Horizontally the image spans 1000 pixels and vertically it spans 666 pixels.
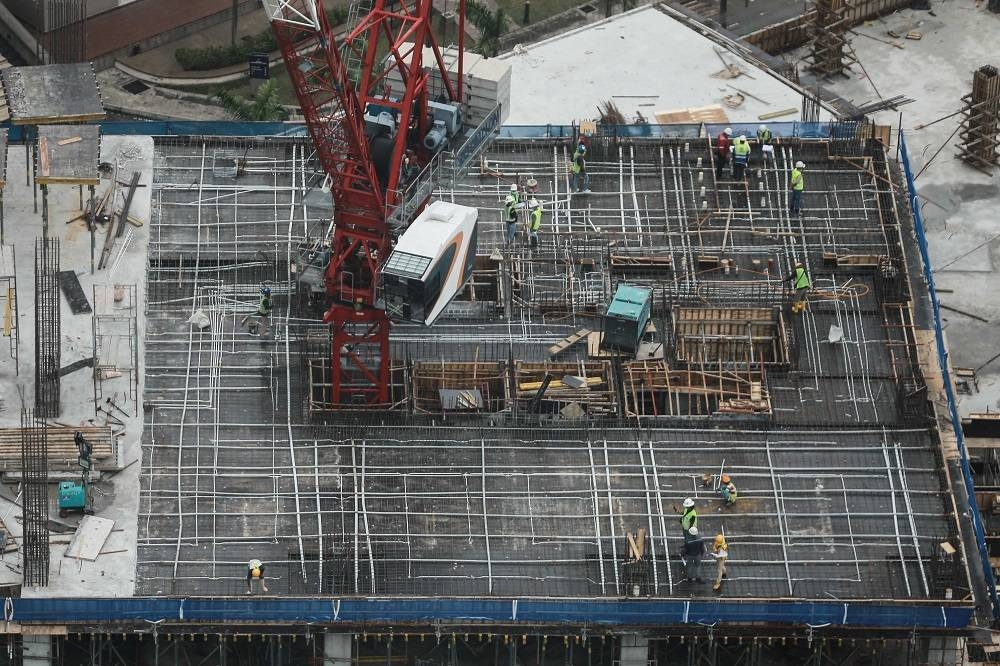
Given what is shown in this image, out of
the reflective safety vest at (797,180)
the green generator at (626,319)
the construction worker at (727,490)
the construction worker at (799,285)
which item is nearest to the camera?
the construction worker at (727,490)

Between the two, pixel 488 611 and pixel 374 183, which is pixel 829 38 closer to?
pixel 374 183

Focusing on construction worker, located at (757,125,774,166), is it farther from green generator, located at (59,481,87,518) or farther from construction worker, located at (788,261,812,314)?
green generator, located at (59,481,87,518)

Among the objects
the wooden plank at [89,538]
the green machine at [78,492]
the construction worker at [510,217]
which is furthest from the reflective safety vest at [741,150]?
the wooden plank at [89,538]

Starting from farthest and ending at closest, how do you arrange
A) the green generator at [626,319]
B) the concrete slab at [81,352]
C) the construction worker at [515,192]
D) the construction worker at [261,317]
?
the construction worker at [515,192] → the construction worker at [261,317] → the green generator at [626,319] → the concrete slab at [81,352]

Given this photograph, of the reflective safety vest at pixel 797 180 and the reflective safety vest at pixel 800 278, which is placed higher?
the reflective safety vest at pixel 797 180

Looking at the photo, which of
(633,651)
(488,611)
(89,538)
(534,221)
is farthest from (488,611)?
(534,221)

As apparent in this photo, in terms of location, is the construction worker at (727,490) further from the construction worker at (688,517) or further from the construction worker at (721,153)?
the construction worker at (721,153)

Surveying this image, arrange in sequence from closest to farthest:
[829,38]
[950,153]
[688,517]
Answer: [688,517]
[950,153]
[829,38]
